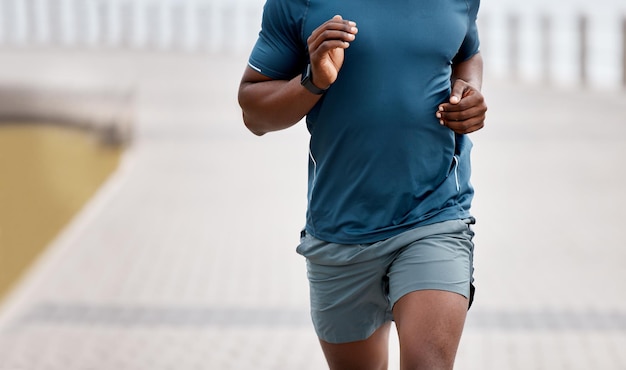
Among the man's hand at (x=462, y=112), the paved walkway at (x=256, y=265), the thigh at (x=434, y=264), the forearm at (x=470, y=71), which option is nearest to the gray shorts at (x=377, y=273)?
the thigh at (x=434, y=264)

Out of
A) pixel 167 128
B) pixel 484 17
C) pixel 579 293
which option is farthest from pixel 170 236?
pixel 484 17

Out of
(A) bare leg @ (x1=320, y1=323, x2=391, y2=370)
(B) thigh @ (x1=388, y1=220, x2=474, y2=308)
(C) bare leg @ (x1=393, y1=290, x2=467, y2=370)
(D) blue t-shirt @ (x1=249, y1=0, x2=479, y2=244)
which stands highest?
(D) blue t-shirt @ (x1=249, y1=0, x2=479, y2=244)

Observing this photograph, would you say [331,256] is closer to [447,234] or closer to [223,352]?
[447,234]

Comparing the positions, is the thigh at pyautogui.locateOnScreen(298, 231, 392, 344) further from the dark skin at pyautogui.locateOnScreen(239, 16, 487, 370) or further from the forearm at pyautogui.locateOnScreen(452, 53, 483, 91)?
the forearm at pyautogui.locateOnScreen(452, 53, 483, 91)

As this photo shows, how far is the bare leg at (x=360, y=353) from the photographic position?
348cm

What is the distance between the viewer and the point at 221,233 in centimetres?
1000

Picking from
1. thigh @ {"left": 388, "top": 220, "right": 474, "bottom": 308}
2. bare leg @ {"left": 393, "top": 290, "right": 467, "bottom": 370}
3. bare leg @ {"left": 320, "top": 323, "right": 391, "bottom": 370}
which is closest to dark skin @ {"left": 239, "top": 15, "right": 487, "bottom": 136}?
thigh @ {"left": 388, "top": 220, "right": 474, "bottom": 308}

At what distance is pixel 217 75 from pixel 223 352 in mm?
21294

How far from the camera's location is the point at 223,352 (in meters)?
6.27

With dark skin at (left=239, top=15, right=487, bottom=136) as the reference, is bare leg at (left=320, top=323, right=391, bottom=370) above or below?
below

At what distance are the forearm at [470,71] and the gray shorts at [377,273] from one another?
1.33ft

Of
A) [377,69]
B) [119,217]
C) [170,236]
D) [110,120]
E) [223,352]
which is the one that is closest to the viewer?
[377,69]

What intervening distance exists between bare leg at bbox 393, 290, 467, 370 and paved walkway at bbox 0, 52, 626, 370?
2804 mm

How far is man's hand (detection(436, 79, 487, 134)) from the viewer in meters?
3.17
